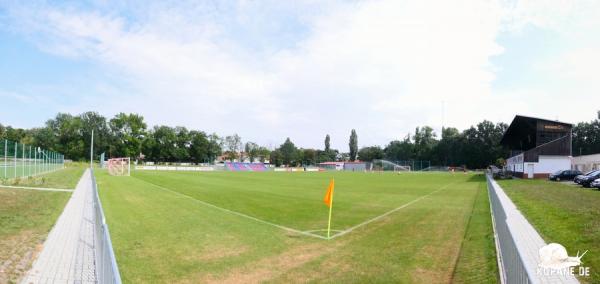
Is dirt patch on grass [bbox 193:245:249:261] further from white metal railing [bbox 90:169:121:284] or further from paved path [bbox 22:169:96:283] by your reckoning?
white metal railing [bbox 90:169:121:284]

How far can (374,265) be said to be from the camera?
9188 millimetres

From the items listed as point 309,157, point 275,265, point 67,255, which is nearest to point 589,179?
point 275,265

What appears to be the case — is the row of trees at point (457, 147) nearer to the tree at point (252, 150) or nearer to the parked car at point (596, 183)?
the tree at point (252, 150)

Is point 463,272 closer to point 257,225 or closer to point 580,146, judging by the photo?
point 257,225

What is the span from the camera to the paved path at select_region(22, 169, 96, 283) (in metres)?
7.94

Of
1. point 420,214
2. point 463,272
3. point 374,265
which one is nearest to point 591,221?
point 420,214

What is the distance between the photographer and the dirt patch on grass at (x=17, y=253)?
7.89 metres

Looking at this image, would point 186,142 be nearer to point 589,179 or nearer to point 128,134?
point 128,134

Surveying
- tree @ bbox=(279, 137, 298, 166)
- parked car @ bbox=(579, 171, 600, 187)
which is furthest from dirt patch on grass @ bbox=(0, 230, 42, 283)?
tree @ bbox=(279, 137, 298, 166)

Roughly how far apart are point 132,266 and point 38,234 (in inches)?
200

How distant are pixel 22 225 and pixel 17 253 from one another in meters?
4.17

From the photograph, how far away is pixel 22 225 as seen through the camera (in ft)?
42.2

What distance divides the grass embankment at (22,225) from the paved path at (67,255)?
0.23m

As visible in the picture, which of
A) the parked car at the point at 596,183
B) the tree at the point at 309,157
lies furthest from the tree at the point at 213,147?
the parked car at the point at 596,183
